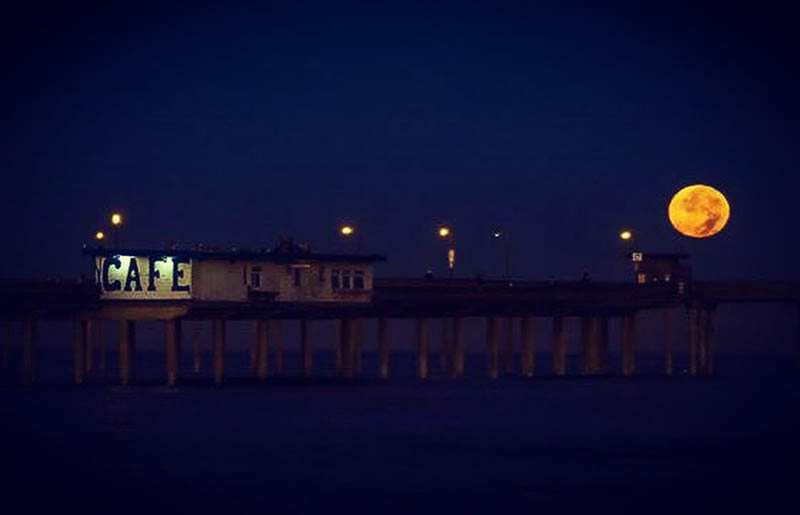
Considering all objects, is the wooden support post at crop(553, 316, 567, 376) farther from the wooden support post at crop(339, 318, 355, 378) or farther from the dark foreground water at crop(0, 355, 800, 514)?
the wooden support post at crop(339, 318, 355, 378)

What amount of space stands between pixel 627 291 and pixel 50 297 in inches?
1697

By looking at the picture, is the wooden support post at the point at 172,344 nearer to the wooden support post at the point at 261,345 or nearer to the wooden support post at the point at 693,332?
the wooden support post at the point at 261,345

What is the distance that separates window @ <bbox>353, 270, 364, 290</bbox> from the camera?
10612 centimetres

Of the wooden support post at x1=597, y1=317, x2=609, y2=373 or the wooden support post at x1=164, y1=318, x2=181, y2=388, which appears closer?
the wooden support post at x1=164, y1=318, x2=181, y2=388

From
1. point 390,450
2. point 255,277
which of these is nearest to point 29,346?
point 255,277

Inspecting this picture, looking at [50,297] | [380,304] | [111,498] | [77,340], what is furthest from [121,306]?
[111,498]

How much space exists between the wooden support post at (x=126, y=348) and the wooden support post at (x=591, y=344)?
34661mm

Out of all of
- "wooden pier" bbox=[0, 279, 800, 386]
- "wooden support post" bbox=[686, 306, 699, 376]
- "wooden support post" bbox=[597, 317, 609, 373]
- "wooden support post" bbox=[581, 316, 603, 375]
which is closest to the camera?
"wooden pier" bbox=[0, 279, 800, 386]

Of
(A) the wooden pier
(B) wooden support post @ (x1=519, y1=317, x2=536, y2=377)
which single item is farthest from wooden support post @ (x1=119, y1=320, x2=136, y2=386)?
(B) wooden support post @ (x1=519, y1=317, x2=536, y2=377)

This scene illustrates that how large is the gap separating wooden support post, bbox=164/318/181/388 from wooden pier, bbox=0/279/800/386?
9 cm

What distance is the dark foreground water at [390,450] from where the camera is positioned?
6362cm

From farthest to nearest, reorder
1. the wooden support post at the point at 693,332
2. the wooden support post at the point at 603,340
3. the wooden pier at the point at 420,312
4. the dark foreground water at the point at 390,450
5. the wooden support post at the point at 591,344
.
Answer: the wooden support post at the point at 603,340
the wooden support post at the point at 693,332
the wooden support post at the point at 591,344
the wooden pier at the point at 420,312
the dark foreground water at the point at 390,450

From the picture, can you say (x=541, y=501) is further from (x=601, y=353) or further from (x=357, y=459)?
(x=601, y=353)

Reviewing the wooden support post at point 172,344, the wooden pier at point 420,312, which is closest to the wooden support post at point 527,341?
the wooden pier at point 420,312
